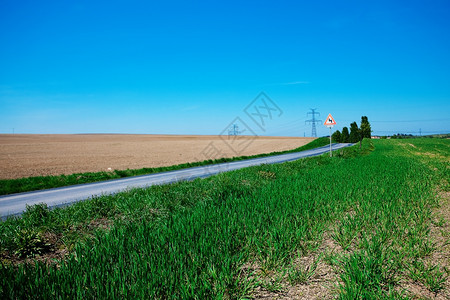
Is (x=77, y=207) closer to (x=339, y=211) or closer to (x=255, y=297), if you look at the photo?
(x=255, y=297)

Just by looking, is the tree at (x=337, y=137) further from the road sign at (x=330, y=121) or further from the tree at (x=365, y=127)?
the road sign at (x=330, y=121)

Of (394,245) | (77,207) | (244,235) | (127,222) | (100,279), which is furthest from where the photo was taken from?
(77,207)

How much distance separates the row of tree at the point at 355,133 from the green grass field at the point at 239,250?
126 ft

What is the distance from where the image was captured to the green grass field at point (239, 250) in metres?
3.03

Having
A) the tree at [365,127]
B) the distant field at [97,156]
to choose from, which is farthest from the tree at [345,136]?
the tree at [365,127]

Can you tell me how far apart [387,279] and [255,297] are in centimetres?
173

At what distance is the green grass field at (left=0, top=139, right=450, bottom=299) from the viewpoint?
9.94 feet

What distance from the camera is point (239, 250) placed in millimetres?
4273

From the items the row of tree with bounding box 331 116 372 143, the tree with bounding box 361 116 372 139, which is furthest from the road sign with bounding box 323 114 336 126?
the tree with bounding box 361 116 372 139

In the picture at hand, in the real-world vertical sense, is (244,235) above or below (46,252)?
above

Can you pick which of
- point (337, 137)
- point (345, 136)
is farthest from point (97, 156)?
point (345, 136)

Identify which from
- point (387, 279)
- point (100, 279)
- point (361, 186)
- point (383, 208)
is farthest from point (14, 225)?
point (361, 186)

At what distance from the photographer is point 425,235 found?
473cm

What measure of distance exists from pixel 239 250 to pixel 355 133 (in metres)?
59.9
